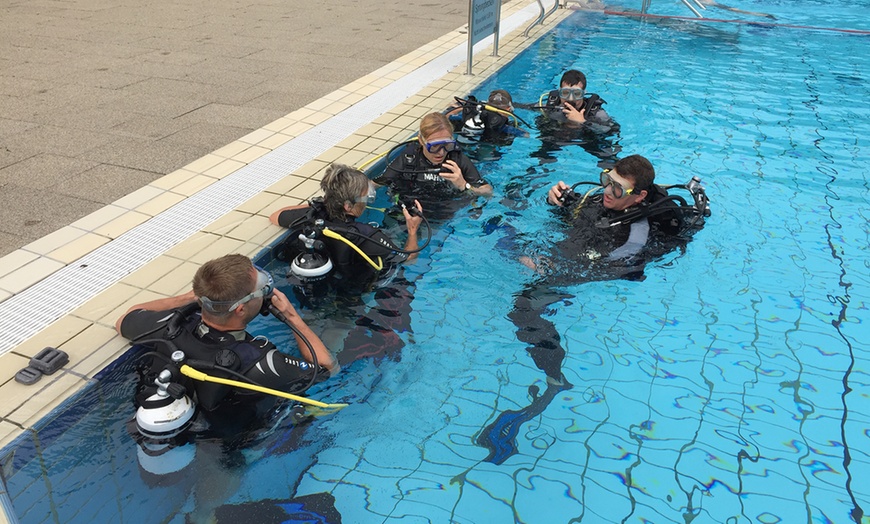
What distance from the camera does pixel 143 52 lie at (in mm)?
8562

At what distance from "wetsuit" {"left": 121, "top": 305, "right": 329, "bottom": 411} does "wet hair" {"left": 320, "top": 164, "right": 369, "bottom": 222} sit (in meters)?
1.10

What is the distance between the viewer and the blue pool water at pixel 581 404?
9.46ft

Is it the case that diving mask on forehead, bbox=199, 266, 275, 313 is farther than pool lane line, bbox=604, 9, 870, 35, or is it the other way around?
pool lane line, bbox=604, 9, 870, 35

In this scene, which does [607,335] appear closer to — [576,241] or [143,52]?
[576,241]

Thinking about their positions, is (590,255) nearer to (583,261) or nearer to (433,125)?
(583,261)

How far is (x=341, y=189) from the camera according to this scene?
3619 millimetres

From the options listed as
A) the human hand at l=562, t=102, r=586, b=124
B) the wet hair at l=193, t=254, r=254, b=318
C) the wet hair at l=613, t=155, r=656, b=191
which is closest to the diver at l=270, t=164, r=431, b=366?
the wet hair at l=193, t=254, r=254, b=318

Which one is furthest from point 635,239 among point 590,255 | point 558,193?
point 558,193

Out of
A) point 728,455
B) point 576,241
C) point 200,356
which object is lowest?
point 728,455

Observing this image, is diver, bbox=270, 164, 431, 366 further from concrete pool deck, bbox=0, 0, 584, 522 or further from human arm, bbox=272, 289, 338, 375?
concrete pool deck, bbox=0, 0, 584, 522

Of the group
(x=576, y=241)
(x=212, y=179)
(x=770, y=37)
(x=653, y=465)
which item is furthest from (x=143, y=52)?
(x=770, y=37)

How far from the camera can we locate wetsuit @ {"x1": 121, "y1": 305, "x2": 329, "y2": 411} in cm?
267

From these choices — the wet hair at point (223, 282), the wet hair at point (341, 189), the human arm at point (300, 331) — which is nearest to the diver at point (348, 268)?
the wet hair at point (341, 189)

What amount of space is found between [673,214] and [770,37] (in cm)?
941
